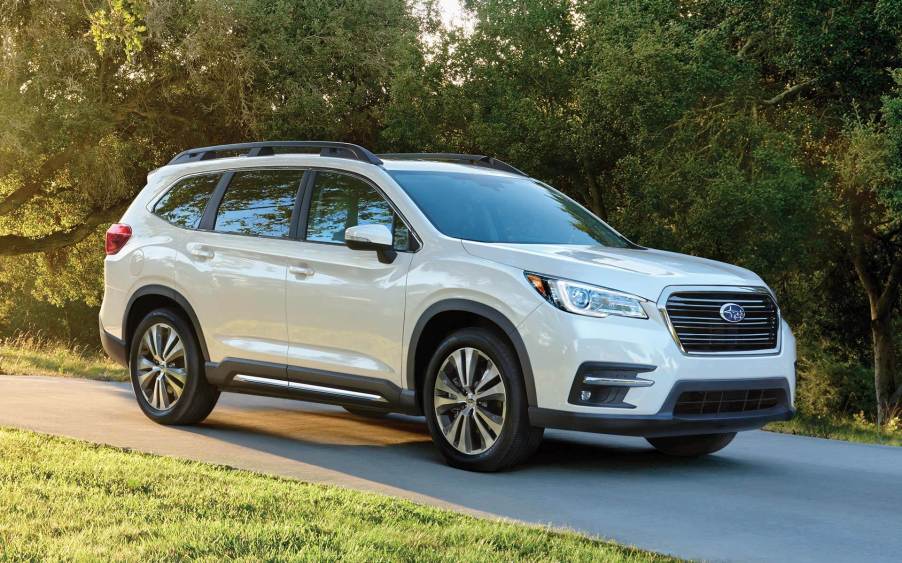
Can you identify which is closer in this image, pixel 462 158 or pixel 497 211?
pixel 497 211

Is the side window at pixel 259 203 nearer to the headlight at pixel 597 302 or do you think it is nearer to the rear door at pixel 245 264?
the rear door at pixel 245 264

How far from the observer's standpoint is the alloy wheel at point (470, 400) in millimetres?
7426

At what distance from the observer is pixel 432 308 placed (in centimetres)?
768

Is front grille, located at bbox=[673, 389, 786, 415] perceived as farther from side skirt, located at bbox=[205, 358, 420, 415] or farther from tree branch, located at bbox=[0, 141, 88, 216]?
tree branch, located at bbox=[0, 141, 88, 216]

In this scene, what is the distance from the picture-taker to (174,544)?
513 cm

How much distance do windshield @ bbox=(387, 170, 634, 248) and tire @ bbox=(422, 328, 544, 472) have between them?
2.72ft

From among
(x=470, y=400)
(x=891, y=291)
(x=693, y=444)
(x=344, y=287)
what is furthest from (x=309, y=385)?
(x=891, y=291)

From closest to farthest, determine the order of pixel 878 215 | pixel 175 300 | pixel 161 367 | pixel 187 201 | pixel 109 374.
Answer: pixel 175 300 < pixel 161 367 < pixel 187 201 < pixel 109 374 < pixel 878 215

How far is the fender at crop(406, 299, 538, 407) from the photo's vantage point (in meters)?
7.23

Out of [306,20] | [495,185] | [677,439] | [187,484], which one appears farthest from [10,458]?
[306,20]

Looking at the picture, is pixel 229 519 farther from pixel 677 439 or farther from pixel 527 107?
pixel 527 107

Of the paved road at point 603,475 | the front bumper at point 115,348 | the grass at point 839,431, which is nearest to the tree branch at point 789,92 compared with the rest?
the grass at point 839,431

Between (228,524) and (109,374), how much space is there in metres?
9.79

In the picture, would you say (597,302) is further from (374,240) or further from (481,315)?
(374,240)
